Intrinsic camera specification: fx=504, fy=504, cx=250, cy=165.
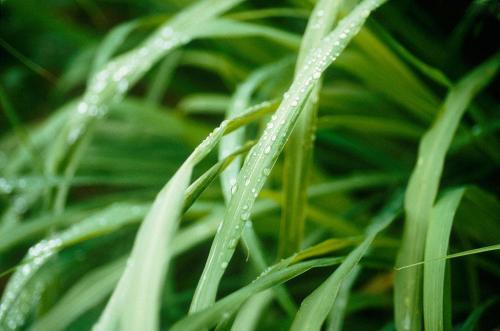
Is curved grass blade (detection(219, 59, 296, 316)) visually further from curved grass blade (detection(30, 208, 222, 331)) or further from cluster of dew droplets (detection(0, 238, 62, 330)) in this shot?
cluster of dew droplets (detection(0, 238, 62, 330))

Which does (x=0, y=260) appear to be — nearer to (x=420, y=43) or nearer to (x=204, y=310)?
(x=204, y=310)

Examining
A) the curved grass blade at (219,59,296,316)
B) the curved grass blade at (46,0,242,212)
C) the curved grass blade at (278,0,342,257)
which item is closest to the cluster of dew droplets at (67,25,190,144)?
the curved grass blade at (46,0,242,212)

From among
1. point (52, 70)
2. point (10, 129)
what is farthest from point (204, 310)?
point (52, 70)

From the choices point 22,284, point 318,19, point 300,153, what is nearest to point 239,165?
point 300,153

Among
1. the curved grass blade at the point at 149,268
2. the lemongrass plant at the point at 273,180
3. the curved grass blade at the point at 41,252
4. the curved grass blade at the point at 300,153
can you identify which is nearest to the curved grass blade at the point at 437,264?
the lemongrass plant at the point at 273,180

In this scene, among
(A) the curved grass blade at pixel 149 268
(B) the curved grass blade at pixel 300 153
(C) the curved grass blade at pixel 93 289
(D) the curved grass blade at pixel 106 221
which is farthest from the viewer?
(C) the curved grass blade at pixel 93 289

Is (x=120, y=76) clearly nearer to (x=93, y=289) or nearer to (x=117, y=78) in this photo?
(x=117, y=78)

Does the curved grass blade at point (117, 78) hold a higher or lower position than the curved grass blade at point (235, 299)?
higher

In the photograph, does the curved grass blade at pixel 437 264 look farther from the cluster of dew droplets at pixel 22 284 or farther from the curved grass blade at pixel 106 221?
the cluster of dew droplets at pixel 22 284
